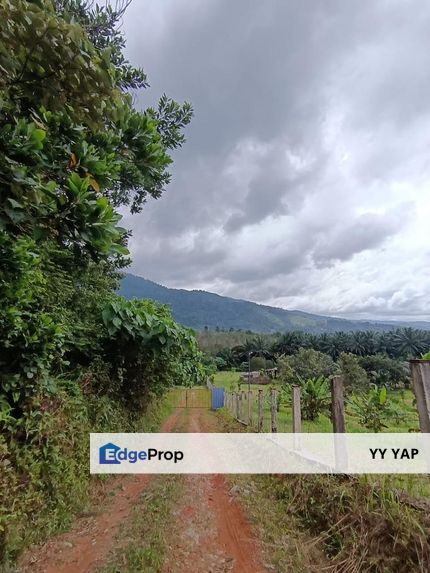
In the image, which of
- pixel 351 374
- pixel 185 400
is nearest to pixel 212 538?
pixel 185 400

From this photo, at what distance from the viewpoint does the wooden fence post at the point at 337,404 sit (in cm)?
404

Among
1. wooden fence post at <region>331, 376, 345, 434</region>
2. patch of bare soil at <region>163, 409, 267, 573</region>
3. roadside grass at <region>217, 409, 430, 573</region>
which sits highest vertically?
wooden fence post at <region>331, 376, 345, 434</region>

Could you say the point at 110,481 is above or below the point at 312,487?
below

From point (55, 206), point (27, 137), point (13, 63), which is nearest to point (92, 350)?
point (55, 206)

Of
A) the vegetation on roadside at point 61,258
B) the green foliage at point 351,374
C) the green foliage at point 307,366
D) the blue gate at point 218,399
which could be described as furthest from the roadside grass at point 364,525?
the green foliage at point 307,366

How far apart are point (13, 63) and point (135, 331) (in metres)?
3.80

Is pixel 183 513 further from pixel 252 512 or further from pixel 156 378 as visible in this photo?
pixel 156 378

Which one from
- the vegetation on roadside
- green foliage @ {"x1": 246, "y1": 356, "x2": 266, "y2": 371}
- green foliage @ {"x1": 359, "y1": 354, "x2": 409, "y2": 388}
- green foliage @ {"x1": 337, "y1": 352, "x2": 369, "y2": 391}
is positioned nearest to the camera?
the vegetation on roadside

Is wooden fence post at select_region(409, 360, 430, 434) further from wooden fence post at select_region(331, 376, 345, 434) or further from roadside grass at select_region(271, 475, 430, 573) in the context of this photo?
wooden fence post at select_region(331, 376, 345, 434)

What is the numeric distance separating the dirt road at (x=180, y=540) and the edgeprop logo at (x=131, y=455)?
2.01 ft

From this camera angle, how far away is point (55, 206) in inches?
104

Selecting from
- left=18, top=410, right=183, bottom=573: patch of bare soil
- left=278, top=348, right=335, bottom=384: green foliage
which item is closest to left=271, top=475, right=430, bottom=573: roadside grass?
left=18, top=410, right=183, bottom=573: patch of bare soil

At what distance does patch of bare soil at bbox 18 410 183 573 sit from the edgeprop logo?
0.65m

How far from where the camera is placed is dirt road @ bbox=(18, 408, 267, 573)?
2.94 meters
